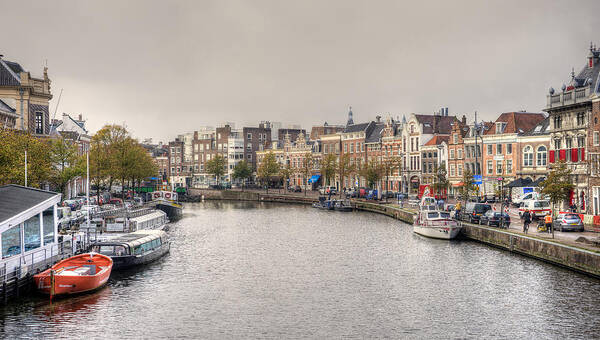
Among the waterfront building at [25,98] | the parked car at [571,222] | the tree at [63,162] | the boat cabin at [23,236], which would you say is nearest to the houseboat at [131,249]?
the boat cabin at [23,236]

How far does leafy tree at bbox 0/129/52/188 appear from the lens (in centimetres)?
5175

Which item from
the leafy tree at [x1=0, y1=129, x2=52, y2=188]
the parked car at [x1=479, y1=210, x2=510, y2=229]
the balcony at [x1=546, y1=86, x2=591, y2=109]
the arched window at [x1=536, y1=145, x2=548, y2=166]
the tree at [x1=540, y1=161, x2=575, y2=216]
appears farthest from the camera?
the arched window at [x1=536, y1=145, x2=548, y2=166]

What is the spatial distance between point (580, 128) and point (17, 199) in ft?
175

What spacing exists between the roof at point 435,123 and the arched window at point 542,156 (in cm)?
3198

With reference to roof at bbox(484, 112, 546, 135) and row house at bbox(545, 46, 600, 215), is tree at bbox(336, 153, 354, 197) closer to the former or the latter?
roof at bbox(484, 112, 546, 135)

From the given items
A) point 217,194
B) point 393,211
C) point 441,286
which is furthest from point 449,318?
point 217,194

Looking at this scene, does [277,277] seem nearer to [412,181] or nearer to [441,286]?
[441,286]

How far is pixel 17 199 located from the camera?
39.9 metres

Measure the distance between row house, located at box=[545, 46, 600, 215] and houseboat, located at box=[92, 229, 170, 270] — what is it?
137 feet

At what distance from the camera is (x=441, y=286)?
4012 centimetres

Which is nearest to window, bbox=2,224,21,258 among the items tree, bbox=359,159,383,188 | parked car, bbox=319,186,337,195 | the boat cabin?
the boat cabin

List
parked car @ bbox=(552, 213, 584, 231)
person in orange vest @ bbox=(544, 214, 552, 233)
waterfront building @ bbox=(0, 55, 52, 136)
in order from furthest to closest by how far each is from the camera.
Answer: waterfront building @ bbox=(0, 55, 52, 136)
parked car @ bbox=(552, 213, 584, 231)
person in orange vest @ bbox=(544, 214, 552, 233)

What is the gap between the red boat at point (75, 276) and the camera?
35688 mm

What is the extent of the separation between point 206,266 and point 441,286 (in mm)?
18959
